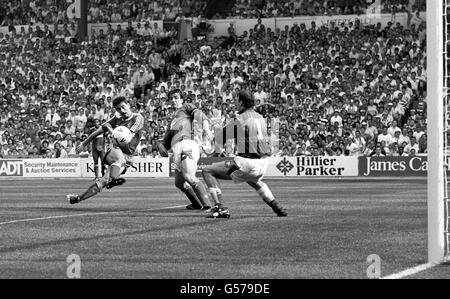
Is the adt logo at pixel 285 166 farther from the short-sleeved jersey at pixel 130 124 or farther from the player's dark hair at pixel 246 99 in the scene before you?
the player's dark hair at pixel 246 99

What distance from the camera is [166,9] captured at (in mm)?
49281

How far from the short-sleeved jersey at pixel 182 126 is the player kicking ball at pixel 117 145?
1485 millimetres

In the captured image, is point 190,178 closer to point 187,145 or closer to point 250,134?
point 187,145

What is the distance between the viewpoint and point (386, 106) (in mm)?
39750

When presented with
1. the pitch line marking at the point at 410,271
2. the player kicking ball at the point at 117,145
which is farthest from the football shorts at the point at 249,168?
the pitch line marking at the point at 410,271

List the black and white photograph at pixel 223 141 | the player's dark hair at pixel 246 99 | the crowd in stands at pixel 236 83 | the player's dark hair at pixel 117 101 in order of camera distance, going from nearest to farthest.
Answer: the black and white photograph at pixel 223 141
the player's dark hair at pixel 246 99
the player's dark hair at pixel 117 101
the crowd in stands at pixel 236 83

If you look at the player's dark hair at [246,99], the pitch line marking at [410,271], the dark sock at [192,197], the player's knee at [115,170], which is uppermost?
the player's dark hair at [246,99]

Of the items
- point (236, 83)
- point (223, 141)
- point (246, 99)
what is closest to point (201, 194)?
point (246, 99)

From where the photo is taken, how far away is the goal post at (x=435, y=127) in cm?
1120

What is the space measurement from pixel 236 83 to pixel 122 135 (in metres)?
22.7

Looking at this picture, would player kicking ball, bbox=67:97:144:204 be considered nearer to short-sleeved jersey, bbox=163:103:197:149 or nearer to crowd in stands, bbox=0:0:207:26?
short-sleeved jersey, bbox=163:103:197:149

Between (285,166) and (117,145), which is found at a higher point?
(117,145)

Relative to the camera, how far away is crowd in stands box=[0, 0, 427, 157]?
39.9 meters
